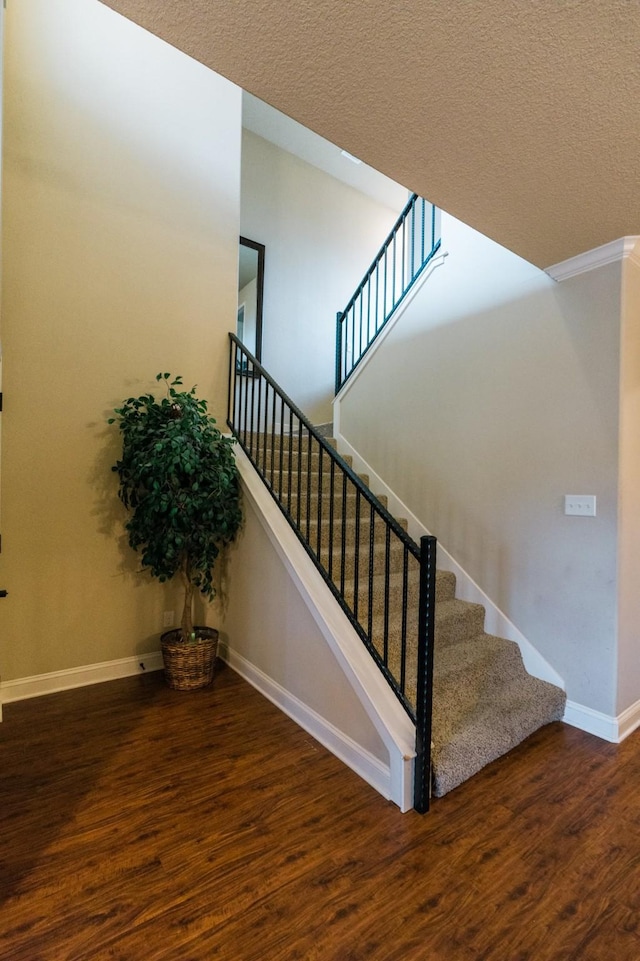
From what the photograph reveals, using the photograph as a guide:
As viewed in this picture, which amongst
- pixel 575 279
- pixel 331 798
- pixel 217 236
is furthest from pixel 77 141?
pixel 331 798

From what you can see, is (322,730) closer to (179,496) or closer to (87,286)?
(179,496)

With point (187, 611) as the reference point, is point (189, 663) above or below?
below

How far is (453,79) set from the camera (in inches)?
53.7

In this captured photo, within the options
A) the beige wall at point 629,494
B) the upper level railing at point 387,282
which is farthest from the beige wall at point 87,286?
the beige wall at point 629,494

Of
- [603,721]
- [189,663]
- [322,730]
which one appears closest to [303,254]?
[189,663]

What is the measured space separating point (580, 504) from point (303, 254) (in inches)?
157

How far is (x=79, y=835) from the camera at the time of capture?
1621 millimetres

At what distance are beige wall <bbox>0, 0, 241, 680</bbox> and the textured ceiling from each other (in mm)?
1839

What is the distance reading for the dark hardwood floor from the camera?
1277 mm

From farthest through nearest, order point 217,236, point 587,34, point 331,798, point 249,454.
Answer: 1. point 217,236
2. point 249,454
3. point 331,798
4. point 587,34

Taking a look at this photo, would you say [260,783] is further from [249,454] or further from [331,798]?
[249,454]

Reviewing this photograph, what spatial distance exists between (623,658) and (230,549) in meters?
2.38

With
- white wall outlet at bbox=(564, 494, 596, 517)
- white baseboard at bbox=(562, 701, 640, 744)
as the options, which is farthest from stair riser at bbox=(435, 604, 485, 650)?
white wall outlet at bbox=(564, 494, 596, 517)

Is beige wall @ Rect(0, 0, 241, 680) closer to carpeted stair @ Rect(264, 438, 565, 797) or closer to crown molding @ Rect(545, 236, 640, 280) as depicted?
carpeted stair @ Rect(264, 438, 565, 797)
